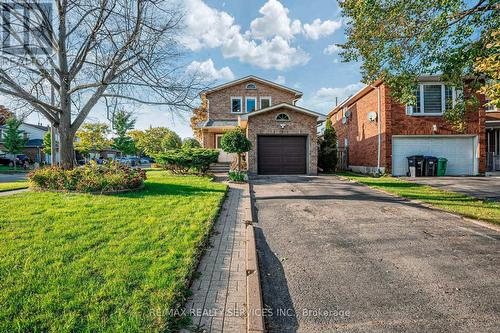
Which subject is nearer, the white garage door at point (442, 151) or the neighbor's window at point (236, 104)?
the white garage door at point (442, 151)

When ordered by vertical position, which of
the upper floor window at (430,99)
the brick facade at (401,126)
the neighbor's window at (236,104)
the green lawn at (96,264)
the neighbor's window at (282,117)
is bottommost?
the green lawn at (96,264)

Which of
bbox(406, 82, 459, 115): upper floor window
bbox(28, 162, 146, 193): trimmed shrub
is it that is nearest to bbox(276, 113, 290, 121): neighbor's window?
bbox(406, 82, 459, 115): upper floor window

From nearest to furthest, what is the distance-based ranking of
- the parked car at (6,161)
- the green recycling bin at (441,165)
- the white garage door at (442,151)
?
the green recycling bin at (441,165)
the white garage door at (442,151)
the parked car at (6,161)

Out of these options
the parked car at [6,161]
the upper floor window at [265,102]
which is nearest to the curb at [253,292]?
the upper floor window at [265,102]

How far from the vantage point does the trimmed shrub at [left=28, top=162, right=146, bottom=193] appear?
821cm

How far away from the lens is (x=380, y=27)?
7309mm

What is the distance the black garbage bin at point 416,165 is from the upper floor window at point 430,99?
2751 millimetres

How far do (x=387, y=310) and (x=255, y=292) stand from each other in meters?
1.39

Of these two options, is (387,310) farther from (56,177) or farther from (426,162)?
(426,162)

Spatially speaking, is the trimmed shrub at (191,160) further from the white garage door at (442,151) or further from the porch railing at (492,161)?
the porch railing at (492,161)

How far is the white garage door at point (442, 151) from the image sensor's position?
595 inches

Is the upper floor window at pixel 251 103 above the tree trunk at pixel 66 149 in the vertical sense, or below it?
above

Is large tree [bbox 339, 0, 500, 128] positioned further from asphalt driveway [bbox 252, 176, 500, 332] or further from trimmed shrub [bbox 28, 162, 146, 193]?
trimmed shrub [bbox 28, 162, 146, 193]

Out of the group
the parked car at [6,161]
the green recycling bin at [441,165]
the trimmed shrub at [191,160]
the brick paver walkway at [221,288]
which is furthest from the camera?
the parked car at [6,161]
